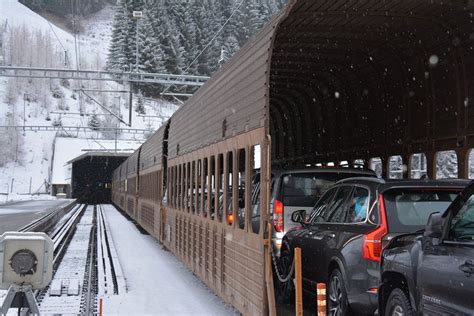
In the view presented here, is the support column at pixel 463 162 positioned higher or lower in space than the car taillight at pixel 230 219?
higher

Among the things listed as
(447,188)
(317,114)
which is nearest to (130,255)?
(317,114)

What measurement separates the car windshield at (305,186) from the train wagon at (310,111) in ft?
2.31

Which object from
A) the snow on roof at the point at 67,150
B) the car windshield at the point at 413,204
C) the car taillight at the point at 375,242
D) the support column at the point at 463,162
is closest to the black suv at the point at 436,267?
the car taillight at the point at 375,242

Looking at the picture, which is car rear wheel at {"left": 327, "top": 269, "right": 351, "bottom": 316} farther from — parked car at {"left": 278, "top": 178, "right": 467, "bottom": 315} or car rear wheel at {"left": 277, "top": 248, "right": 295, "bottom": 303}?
car rear wheel at {"left": 277, "top": 248, "right": 295, "bottom": 303}

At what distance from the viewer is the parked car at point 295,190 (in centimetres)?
952

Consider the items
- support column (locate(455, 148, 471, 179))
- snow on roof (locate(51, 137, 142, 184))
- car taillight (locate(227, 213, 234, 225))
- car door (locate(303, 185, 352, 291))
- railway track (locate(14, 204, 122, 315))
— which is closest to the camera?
car door (locate(303, 185, 352, 291))

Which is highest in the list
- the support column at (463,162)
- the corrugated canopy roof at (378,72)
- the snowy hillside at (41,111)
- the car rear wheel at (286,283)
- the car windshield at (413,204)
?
the snowy hillside at (41,111)

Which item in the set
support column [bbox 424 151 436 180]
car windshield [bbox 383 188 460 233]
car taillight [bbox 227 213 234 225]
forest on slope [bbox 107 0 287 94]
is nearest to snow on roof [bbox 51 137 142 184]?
forest on slope [bbox 107 0 287 94]

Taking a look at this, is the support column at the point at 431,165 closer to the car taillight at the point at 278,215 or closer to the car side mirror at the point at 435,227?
the car taillight at the point at 278,215

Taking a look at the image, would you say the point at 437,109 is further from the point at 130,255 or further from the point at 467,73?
the point at 130,255

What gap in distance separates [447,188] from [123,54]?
7102 centimetres

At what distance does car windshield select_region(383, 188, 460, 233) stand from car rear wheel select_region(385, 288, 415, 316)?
0.89 metres

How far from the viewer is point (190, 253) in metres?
12.3

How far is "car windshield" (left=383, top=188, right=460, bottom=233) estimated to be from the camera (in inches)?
248
